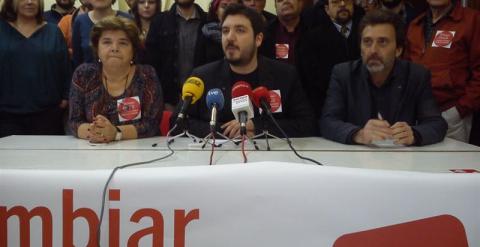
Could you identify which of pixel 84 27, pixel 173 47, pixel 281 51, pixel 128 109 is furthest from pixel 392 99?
pixel 84 27

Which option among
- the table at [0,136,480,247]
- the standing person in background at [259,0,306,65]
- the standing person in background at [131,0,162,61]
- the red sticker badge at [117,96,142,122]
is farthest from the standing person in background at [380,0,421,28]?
the table at [0,136,480,247]

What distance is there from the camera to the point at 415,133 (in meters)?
2.21

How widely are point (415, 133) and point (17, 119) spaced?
7.04 ft

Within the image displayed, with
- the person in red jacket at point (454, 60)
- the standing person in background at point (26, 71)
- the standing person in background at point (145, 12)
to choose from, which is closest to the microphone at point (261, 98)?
the person in red jacket at point (454, 60)

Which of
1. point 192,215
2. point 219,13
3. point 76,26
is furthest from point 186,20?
point 192,215

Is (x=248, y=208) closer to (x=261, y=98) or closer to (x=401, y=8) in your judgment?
(x=261, y=98)

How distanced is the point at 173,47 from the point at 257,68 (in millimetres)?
749

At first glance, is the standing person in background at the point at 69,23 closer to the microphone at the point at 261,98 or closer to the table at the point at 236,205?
the microphone at the point at 261,98

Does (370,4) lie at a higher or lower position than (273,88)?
higher

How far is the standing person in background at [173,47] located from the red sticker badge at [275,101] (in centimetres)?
80

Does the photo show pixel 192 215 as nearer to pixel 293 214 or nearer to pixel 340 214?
pixel 293 214

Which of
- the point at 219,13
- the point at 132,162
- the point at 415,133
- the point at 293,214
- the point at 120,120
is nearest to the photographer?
the point at 293,214

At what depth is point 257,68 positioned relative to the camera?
2.66 metres

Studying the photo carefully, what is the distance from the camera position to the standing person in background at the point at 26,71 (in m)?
2.94
